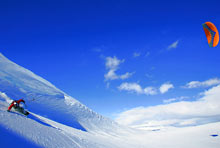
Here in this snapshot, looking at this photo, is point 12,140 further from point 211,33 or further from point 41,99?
point 41,99

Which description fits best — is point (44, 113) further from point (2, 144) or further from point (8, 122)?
point (2, 144)

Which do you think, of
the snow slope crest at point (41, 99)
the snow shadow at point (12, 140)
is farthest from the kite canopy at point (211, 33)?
the snow slope crest at point (41, 99)

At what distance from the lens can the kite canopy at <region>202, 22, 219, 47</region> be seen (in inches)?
551

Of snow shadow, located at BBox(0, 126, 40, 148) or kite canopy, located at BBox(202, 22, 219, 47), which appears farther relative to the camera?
kite canopy, located at BBox(202, 22, 219, 47)

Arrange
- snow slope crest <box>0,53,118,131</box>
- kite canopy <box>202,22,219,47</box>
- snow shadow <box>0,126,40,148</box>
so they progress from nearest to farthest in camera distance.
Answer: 1. snow shadow <box>0,126,40,148</box>
2. kite canopy <box>202,22,219,47</box>
3. snow slope crest <box>0,53,118,131</box>

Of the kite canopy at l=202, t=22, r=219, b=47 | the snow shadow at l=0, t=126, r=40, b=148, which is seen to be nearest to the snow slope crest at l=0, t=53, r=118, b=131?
the snow shadow at l=0, t=126, r=40, b=148

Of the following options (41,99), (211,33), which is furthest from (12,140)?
(41,99)

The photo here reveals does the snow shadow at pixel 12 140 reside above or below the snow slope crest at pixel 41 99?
below

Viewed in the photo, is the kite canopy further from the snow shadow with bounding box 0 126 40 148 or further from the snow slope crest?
the snow slope crest

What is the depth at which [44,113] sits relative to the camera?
3216 centimetres

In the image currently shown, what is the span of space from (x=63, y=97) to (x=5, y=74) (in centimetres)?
1512

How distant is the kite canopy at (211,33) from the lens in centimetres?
1400

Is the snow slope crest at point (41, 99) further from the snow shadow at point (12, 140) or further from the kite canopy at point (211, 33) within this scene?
the kite canopy at point (211, 33)

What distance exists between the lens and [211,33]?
14969 mm
